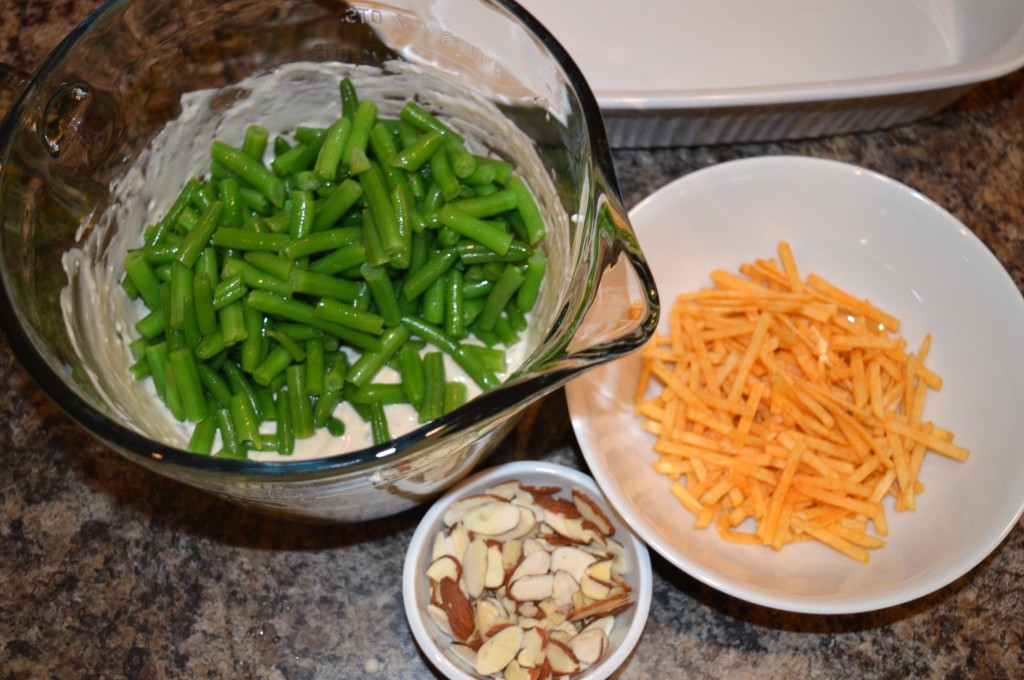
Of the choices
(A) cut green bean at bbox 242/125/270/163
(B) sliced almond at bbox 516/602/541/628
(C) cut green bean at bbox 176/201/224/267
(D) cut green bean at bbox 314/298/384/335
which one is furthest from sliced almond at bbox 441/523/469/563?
(A) cut green bean at bbox 242/125/270/163

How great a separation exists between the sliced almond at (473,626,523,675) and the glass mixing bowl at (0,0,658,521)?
22cm

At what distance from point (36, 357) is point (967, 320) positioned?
4.40 feet

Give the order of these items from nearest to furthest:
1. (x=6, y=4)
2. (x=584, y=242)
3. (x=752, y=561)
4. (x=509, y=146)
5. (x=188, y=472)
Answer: (x=188, y=472) < (x=584, y=242) < (x=752, y=561) < (x=509, y=146) < (x=6, y=4)

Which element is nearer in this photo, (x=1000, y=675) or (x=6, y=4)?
(x=1000, y=675)

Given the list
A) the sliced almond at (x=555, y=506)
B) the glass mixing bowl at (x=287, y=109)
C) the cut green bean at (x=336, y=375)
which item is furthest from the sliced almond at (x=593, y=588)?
the cut green bean at (x=336, y=375)

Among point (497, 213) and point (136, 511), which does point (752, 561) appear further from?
point (136, 511)

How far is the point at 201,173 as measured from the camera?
1.49 meters

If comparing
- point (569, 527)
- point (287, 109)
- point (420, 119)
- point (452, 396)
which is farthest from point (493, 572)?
point (287, 109)

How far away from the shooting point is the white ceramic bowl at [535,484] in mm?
1251

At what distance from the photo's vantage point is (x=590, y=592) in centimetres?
130

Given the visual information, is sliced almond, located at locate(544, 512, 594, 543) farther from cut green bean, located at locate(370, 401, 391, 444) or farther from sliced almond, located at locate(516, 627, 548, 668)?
cut green bean, located at locate(370, 401, 391, 444)

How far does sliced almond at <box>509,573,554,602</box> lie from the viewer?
4.27 feet

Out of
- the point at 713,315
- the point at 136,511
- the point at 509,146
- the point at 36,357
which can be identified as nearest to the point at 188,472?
the point at 36,357

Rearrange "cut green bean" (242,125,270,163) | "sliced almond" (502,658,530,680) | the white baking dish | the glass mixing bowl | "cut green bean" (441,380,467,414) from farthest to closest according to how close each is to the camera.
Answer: the white baking dish → "cut green bean" (242,125,270,163) → "cut green bean" (441,380,467,414) → "sliced almond" (502,658,530,680) → the glass mixing bowl
